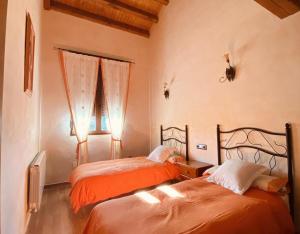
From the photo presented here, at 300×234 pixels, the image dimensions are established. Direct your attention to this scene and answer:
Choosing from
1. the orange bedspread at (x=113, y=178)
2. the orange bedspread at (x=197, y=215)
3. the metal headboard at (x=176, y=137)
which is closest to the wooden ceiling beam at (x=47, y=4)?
the orange bedspread at (x=113, y=178)

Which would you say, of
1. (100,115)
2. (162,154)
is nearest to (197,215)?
(162,154)

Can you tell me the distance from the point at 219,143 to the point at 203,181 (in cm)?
78

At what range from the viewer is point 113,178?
257 cm

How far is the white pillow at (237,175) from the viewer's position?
1.89 metres

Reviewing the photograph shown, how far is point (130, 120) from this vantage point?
4.41 metres

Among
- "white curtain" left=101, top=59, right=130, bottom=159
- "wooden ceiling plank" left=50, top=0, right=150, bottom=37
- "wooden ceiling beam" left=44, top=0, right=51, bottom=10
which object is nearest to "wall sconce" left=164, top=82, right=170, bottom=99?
"white curtain" left=101, top=59, right=130, bottom=159

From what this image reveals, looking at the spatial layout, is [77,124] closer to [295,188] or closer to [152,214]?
[152,214]

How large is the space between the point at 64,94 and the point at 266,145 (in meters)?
3.57

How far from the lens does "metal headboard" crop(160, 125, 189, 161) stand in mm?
3386

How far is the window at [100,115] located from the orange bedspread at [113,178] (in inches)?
45.4

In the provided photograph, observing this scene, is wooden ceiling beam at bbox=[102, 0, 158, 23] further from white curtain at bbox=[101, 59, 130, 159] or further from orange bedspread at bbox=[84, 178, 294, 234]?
orange bedspread at bbox=[84, 178, 294, 234]

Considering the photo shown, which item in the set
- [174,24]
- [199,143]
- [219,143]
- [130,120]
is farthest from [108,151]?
[174,24]

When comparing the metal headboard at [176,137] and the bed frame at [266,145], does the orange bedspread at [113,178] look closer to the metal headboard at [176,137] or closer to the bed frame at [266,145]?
the metal headboard at [176,137]

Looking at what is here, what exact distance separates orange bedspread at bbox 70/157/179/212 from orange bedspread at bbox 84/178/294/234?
2.73ft
